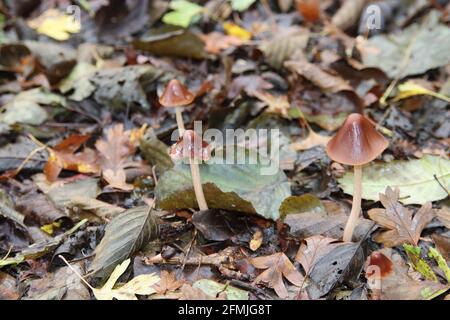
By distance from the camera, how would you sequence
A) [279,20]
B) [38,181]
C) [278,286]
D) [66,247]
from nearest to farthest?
[278,286], [66,247], [38,181], [279,20]

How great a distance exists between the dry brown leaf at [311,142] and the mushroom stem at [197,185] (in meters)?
0.99

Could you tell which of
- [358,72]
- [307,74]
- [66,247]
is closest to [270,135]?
[307,74]

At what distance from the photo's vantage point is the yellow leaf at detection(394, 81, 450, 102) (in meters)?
4.17

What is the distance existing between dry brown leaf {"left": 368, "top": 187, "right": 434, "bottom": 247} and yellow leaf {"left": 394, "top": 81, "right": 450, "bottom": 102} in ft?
4.74

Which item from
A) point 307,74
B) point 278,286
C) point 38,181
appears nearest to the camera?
point 278,286

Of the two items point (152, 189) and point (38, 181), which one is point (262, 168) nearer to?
point (152, 189)

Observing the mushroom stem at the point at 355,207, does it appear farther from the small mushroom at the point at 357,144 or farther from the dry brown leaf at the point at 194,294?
the dry brown leaf at the point at 194,294

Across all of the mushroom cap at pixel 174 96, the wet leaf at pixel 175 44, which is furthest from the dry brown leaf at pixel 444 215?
the wet leaf at pixel 175 44

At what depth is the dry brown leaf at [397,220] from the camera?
2.94 metres

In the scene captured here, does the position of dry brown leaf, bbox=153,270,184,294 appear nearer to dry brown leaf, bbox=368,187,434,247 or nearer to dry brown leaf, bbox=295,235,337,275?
dry brown leaf, bbox=295,235,337,275

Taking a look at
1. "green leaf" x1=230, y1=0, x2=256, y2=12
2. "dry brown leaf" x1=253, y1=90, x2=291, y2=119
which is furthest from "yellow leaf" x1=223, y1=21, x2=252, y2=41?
"dry brown leaf" x1=253, y1=90, x2=291, y2=119

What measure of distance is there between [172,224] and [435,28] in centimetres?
338

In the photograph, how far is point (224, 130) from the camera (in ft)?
13.2

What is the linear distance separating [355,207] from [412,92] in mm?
1828
